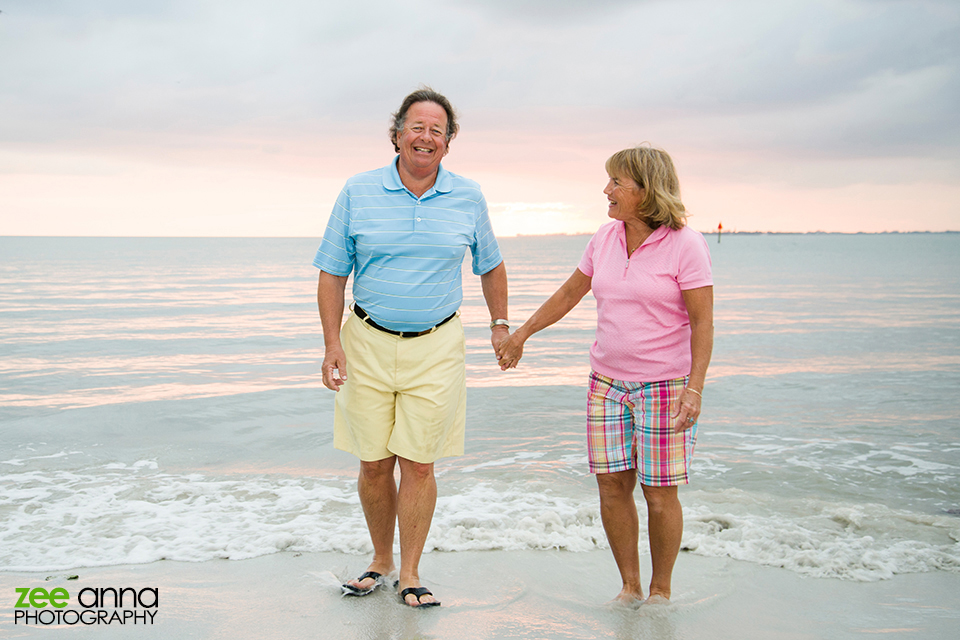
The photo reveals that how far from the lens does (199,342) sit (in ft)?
50.7

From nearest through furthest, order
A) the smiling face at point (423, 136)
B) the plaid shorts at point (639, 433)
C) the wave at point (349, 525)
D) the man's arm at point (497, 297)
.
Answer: the plaid shorts at point (639, 433), the smiling face at point (423, 136), the man's arm at point (497, 297), the wave at point (349, 525)

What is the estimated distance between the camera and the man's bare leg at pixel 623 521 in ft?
11.5

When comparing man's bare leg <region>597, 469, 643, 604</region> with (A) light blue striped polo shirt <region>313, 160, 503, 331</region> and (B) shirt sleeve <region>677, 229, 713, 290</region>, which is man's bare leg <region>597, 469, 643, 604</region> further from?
(A) light blue striped polo shirt <region>313, 160, 503, 331</region>

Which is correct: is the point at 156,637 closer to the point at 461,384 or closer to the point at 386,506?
the point at 386,506

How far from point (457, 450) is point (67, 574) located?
2.42 m

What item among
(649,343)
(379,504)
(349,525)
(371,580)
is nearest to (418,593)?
(371,580)

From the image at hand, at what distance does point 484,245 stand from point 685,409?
131 cm

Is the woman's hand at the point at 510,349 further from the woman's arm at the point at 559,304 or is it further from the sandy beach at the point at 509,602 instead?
the sandy beach at the point at 509,602

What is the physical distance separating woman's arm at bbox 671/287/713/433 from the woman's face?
44cm

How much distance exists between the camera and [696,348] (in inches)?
127

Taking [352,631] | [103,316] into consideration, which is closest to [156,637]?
[352,631]

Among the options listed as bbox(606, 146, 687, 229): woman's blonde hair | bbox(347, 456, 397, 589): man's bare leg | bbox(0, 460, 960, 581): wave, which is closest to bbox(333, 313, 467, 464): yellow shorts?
bbox(347, 456, 397, 589): man's bare leg

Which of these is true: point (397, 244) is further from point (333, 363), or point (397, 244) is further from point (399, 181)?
point (333, 363)

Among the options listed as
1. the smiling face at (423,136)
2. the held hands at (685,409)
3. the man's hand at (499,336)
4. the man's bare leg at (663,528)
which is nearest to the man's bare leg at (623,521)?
the man's bare leg at (663,528)
